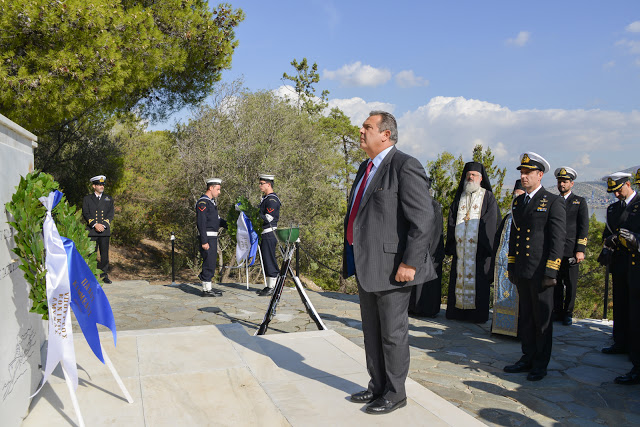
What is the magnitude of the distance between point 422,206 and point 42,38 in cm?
854

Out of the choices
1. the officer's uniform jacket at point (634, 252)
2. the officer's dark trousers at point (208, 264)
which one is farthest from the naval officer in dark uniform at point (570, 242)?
the officer's dark trousers at point (208, 264)

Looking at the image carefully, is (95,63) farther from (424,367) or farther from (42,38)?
(424,367)

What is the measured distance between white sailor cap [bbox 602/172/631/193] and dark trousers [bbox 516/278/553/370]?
2153 mm

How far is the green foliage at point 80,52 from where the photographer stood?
8.40 metres

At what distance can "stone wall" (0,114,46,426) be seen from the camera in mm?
2686

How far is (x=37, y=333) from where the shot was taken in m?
3.47

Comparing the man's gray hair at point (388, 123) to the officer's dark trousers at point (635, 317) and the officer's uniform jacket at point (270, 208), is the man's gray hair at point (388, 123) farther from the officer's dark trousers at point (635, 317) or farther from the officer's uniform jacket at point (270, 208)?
the officer's uniform jacket at point (270, 208)

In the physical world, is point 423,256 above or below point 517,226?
below

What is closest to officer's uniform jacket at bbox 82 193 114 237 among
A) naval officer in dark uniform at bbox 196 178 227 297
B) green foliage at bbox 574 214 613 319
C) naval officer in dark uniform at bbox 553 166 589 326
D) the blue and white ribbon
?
naval officer in dark uniform at bbox 196 178 227 297

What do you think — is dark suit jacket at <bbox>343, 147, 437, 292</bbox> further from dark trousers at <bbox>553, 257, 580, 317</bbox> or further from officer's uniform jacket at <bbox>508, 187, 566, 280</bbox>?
dark trousers at <bbox>553, 257, 580, 317</bbox>

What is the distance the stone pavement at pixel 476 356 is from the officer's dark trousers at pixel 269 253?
0.53m

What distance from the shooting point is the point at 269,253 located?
8703mm

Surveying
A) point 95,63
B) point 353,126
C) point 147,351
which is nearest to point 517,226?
point 147,351

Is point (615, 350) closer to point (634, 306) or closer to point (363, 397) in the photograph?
point (634, 306)
